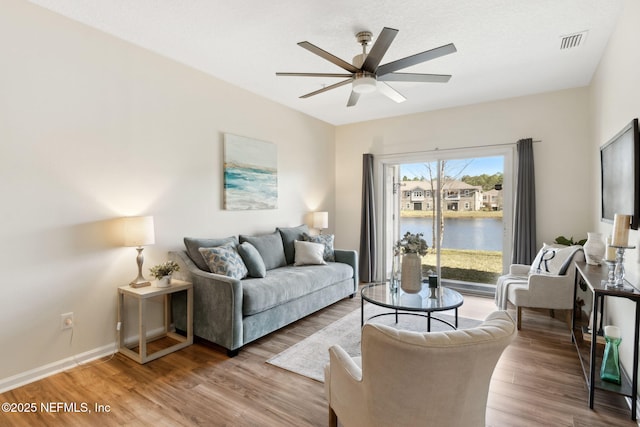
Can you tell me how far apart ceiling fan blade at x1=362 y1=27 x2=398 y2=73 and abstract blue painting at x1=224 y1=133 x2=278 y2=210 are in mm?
2064

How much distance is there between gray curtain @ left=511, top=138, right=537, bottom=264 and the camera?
4320 mm

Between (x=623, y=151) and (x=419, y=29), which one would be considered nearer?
(x=623, y=151)

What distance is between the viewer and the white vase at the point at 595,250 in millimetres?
2770

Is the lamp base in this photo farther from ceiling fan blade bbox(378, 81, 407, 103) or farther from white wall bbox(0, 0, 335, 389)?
ceiling fan blade bbox(378, 81, 407, 103)

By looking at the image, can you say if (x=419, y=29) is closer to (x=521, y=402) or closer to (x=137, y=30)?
(x=137, y=30)

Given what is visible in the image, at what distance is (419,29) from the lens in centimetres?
280

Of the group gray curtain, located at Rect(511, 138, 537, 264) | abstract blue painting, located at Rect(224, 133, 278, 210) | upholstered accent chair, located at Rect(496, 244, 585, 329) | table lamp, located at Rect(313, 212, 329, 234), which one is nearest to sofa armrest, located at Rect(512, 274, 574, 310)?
upholstered accent chair, located at Rect(496, 244, 585, 329)

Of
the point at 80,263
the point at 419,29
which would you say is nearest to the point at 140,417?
the point at 80,263

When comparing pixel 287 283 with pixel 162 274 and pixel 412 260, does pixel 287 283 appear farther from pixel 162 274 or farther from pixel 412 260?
pixel 412 260

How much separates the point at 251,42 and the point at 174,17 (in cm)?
67

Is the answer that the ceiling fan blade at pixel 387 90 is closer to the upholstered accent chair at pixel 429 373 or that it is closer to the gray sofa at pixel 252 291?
the gray sofa at pixel 252 291

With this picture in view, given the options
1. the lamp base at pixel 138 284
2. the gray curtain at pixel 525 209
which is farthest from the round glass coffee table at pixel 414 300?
the lamp base at pixel 138 284

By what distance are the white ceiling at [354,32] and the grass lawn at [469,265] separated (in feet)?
8.03

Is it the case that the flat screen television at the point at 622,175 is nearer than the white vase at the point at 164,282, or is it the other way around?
the flat screen television at the point at 622,175
